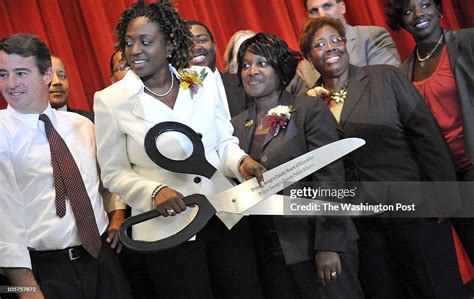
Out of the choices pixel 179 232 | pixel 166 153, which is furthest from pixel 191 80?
pixel 179 232

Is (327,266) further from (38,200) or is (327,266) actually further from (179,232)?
(38,200)

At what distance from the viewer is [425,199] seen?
2172 mm

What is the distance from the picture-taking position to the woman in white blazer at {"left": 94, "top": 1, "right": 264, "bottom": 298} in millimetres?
1805

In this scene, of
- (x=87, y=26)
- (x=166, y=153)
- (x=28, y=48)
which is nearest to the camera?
(x=166, y=153)

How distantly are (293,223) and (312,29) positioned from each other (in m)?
0.82

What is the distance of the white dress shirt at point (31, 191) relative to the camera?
5.93 feet

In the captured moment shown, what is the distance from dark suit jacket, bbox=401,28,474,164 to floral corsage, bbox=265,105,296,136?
69cm

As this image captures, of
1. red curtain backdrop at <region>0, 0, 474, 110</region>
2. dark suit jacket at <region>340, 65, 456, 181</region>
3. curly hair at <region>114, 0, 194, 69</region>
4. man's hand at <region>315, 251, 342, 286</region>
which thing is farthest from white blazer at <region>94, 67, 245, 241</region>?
red curtain backdrop at <region>0, 0, 474, 110</region>

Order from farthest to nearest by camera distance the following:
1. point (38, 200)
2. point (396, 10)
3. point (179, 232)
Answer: point (396, 10) < point (38, 200) < point (179, 232)

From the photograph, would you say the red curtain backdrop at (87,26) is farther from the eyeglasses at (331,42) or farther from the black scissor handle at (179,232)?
the black scissor handle at (179,232)

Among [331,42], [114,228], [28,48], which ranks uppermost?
[28,48]

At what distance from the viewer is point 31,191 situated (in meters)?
1.89

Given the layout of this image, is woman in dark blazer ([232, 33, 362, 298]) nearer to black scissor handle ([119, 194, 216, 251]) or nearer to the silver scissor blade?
the silver scissor blade

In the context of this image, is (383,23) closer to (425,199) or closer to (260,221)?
(425,199)
